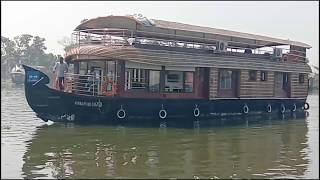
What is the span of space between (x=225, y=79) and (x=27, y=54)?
48.8 meters

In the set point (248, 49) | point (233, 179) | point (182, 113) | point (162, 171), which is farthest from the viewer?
point (248, 49)

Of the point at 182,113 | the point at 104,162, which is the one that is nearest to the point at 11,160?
the point at 104,162

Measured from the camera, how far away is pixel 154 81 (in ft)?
54.3

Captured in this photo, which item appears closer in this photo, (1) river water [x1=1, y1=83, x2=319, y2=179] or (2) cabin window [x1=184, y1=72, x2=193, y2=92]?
(1) river water [x1=1, y1=83, x2=319, y2=179]

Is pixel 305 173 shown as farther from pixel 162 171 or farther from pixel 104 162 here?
pixel 104 162

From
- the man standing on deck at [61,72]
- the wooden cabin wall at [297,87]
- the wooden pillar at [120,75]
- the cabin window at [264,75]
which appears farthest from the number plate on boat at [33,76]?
the wooden cabin wall at [297,87]

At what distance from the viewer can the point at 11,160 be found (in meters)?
8.56

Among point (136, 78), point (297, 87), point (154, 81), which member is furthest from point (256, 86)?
point (136, 78)

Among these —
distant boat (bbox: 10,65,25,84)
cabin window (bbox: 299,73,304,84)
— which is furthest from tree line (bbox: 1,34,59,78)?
cabin window (bbox: 299,73,304,84)

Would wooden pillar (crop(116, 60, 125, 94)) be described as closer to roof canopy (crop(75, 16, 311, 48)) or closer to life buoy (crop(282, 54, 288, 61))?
roof canopy (crop(75, 16, 311, 48))

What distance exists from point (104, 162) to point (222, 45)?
1111 cm

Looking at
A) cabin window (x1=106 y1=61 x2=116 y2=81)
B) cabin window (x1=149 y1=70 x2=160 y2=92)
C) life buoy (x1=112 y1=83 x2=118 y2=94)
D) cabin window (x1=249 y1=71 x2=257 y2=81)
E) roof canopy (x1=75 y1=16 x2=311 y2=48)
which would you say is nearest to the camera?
life buoy (x1=112 y1=83 x2=118 y2=94)

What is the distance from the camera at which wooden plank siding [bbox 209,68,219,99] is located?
58.7 ft

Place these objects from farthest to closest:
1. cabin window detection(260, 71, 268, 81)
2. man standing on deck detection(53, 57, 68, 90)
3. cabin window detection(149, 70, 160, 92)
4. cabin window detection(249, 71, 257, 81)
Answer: cabin window detection(260, 71, 268, 81) → cabin window detection(249, 71, 257, 81) → cabin window detection(149, 70, 160, 92) → man standing on deck detection(53, 57, 68, 90)
